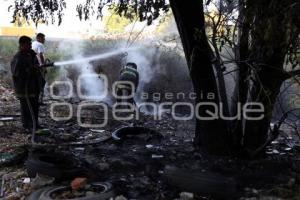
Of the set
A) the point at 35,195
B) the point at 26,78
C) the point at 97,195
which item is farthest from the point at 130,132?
the point at 97,195

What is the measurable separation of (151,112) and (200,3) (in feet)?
22.3

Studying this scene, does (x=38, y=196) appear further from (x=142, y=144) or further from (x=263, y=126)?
(x=263, y=126)

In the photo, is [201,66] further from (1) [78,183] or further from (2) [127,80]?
(2) [127,80]

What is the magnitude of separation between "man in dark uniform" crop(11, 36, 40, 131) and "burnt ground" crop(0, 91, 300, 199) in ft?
1.31

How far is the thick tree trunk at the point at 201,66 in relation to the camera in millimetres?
6730

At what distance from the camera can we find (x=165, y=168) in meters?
5.96

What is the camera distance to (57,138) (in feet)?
28.3

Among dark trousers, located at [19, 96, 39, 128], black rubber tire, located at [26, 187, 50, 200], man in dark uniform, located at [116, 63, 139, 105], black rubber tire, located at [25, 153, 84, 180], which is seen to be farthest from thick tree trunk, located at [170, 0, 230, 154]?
man in dark uniform, located at [116, 63, 139, 105]

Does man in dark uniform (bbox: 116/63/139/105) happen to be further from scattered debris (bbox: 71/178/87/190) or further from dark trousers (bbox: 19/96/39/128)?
scattered debris (bbox: 71/178/87/190)

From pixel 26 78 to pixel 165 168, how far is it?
4267mm

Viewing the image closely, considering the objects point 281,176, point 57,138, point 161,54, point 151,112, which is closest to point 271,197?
point 281,176

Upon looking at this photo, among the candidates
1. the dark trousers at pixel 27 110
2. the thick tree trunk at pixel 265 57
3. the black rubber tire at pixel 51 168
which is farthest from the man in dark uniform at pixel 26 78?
the thick tree trunk at pixel 265 57

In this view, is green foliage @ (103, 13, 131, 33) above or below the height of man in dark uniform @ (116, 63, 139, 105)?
above

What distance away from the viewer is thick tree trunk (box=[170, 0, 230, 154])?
6.73 metres
